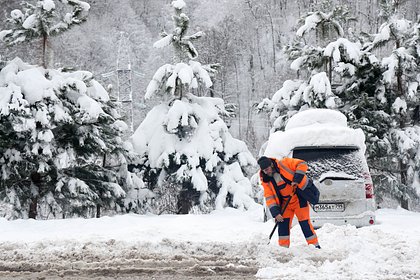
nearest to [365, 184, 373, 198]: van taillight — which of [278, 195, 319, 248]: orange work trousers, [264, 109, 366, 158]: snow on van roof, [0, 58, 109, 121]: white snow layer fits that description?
[264, 109, 366, 158]: snow on van roof

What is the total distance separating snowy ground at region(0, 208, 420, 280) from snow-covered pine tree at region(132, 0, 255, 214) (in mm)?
9278

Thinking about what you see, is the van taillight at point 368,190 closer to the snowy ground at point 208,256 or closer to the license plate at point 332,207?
the license plate at point 332,207

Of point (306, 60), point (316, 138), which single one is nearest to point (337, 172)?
point (316, 138)

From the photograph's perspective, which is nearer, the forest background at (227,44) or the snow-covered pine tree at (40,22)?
the snow-covered pine tree at (40,22)

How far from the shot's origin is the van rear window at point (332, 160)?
8.37 metres

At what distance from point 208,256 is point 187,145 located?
37.5 ft

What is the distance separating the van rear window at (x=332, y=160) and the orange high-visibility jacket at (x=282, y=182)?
5.19 feet

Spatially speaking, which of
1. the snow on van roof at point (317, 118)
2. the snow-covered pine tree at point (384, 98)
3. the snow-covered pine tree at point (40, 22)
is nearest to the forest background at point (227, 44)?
the snow-covered pine tree at point (384, 98)

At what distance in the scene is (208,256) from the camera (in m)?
6.46

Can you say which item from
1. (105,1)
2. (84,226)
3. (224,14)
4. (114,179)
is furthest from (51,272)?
(105,1)

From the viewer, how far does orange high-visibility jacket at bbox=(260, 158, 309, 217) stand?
6.80 meters

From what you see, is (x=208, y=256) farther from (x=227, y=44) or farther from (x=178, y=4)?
(x=227, y=44)

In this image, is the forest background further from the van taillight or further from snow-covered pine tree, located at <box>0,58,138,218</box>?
the van taillight

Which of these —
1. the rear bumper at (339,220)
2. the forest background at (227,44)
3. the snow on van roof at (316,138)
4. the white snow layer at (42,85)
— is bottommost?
the rear bumper at (339,220)
